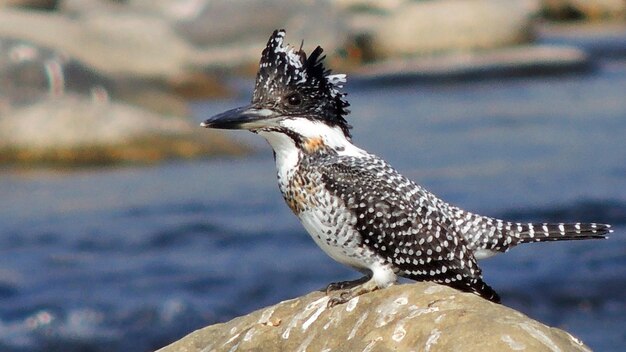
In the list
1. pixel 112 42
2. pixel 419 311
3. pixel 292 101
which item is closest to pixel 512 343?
pixel 419 311

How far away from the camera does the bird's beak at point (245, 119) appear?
21.7ft

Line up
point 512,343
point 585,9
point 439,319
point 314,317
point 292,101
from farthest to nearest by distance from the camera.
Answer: point 585,9, point 292,101, point 314,317, point 439,319, point 512,343

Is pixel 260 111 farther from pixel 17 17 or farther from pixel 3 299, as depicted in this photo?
pixel 17 17

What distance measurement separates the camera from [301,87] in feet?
21.9

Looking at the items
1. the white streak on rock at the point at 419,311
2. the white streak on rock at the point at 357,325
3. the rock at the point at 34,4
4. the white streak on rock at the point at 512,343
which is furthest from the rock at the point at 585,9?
the white streak on rock at the point at 512,343

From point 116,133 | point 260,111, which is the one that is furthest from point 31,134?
point 260,111

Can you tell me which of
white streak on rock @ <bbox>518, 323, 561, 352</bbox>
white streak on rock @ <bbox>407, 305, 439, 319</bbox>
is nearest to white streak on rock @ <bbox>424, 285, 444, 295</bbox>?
white streak on rock @ <bbox>407, 305, 439, 319</bbox>

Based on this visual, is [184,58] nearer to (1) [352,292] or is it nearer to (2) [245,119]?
(2) [245,119]

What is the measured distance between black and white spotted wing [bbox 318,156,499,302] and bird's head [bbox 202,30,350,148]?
7.6 inches

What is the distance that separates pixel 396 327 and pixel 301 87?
1.34m

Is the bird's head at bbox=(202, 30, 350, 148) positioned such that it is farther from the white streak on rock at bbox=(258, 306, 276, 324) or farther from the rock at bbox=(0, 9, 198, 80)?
the rock at bbox=(0, 9, 198, 80)

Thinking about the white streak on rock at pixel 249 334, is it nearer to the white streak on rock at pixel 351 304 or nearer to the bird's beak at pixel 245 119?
the white streak on rock at pixel 351 304

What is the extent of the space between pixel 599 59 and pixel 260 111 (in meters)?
24.0

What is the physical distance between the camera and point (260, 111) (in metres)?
6.64
